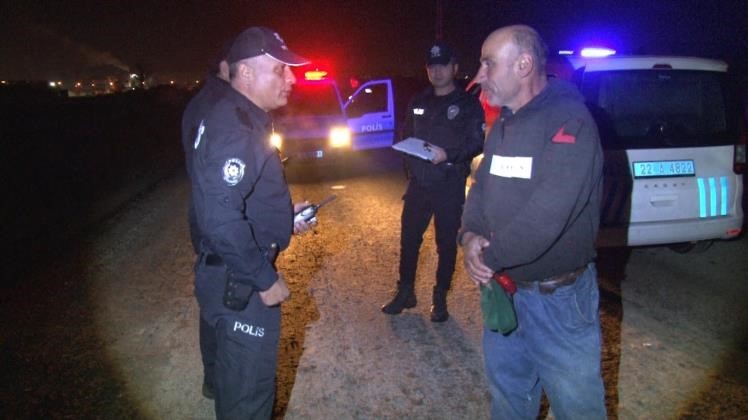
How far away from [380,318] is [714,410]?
234 cm

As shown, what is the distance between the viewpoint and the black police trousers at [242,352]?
2.17 meters

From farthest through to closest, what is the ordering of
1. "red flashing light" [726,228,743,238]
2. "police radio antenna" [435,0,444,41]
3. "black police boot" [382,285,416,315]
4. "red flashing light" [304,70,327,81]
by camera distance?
"police radio antenna" [435,0,444,41] < "red flashing light" [304,70,327,81] < "red flashing light" [726,228,743,238] < "black police boot" [382,285,416,315]

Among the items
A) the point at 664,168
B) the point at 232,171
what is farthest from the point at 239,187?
the point at 664,168

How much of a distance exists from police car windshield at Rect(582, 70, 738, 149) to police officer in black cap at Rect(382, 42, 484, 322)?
1.35m

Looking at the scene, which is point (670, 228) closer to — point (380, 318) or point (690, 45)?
point (380, 318)

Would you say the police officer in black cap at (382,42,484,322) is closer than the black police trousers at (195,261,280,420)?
No

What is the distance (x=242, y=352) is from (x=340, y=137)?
29.6 feet

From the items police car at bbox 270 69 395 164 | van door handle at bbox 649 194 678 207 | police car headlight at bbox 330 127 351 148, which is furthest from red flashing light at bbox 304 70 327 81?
van door handle at bbox 649 194 678 207

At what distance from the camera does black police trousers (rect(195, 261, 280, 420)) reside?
217 centimetres

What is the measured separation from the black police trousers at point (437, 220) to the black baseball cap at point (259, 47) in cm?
198

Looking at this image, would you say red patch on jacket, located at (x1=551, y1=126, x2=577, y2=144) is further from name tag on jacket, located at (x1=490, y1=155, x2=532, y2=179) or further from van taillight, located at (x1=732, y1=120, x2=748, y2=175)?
van taillight, located at (x1=732, y1=120, x2=748, y2=175)

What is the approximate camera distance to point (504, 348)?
227cm

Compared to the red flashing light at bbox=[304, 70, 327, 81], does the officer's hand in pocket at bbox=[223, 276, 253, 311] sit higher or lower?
lower

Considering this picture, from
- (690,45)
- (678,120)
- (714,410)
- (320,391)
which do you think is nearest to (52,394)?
(320,391)
